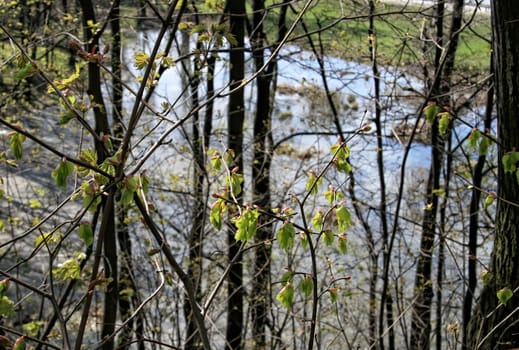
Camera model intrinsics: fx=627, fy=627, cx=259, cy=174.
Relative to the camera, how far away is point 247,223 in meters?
1.89

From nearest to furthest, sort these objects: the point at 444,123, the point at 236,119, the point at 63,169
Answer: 1. the point at 63,169
2. the point at 444,123
3. the point at 236,119

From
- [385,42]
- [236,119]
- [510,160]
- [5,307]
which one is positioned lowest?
[5,307]

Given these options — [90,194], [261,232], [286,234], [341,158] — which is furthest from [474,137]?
[261,232]

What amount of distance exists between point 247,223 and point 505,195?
2.13 metres

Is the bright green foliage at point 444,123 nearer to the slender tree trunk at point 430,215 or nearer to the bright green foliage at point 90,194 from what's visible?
the bright green foliage at point 90,194

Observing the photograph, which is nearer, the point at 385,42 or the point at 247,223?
the point at 247,223

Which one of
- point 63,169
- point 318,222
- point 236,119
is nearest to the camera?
point 63,169

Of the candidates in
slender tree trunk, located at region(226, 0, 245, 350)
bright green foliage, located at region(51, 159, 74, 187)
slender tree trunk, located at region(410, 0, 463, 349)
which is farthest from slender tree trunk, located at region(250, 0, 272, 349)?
bright green foliage, located at region(51, 159, 74, 187)

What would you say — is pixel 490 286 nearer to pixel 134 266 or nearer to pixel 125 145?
pixel 125 145

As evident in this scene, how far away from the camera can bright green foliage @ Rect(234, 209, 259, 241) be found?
6.19ft

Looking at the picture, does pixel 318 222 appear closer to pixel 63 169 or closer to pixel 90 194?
pixel 90 194

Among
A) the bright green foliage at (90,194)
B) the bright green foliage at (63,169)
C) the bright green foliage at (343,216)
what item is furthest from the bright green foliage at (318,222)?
the bright green foliage at (63,169)

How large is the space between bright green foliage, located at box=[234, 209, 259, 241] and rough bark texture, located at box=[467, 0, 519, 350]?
1.91 m

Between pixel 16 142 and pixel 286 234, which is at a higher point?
pixel 16 142
